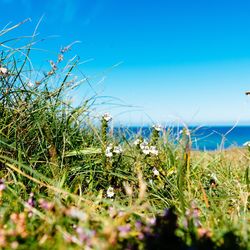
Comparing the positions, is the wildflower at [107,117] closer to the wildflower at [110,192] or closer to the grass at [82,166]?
the grass at [82,166]

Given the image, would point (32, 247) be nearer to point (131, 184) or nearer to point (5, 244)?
point (5, 244)

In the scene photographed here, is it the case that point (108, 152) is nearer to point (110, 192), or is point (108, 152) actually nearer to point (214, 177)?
point (110, 192)

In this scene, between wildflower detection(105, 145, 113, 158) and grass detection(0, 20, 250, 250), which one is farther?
wildflower detection(105, 145, 113, 158)

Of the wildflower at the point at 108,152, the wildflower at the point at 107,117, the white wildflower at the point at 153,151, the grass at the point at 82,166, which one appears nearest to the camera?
the grass at the point at 82,166

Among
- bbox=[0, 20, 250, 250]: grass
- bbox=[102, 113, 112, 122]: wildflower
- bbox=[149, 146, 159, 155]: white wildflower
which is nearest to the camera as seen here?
bbox=[0, 20, 250, 250]: grass

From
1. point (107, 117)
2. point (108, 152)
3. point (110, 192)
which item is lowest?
point (110, 192)

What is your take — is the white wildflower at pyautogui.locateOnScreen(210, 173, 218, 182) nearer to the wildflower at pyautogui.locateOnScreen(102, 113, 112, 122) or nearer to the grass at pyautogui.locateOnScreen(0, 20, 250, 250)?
the grass at pyautogui.locateOnScreen(0, 20, 250, 250)

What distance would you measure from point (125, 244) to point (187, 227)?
0.40 meters

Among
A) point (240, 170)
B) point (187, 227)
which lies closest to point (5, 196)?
point (187, 227)

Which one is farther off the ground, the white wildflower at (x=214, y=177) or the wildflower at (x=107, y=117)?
the wildflower at (x=107, y=117)

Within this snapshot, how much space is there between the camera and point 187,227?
1.89m

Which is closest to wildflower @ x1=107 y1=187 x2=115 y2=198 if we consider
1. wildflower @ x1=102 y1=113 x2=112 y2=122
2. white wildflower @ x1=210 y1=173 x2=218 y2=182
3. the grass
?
the grass

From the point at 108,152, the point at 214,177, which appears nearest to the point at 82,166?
the point at 108,152

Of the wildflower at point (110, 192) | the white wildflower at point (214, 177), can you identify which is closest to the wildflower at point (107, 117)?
the wildflower at point (110, 192)
